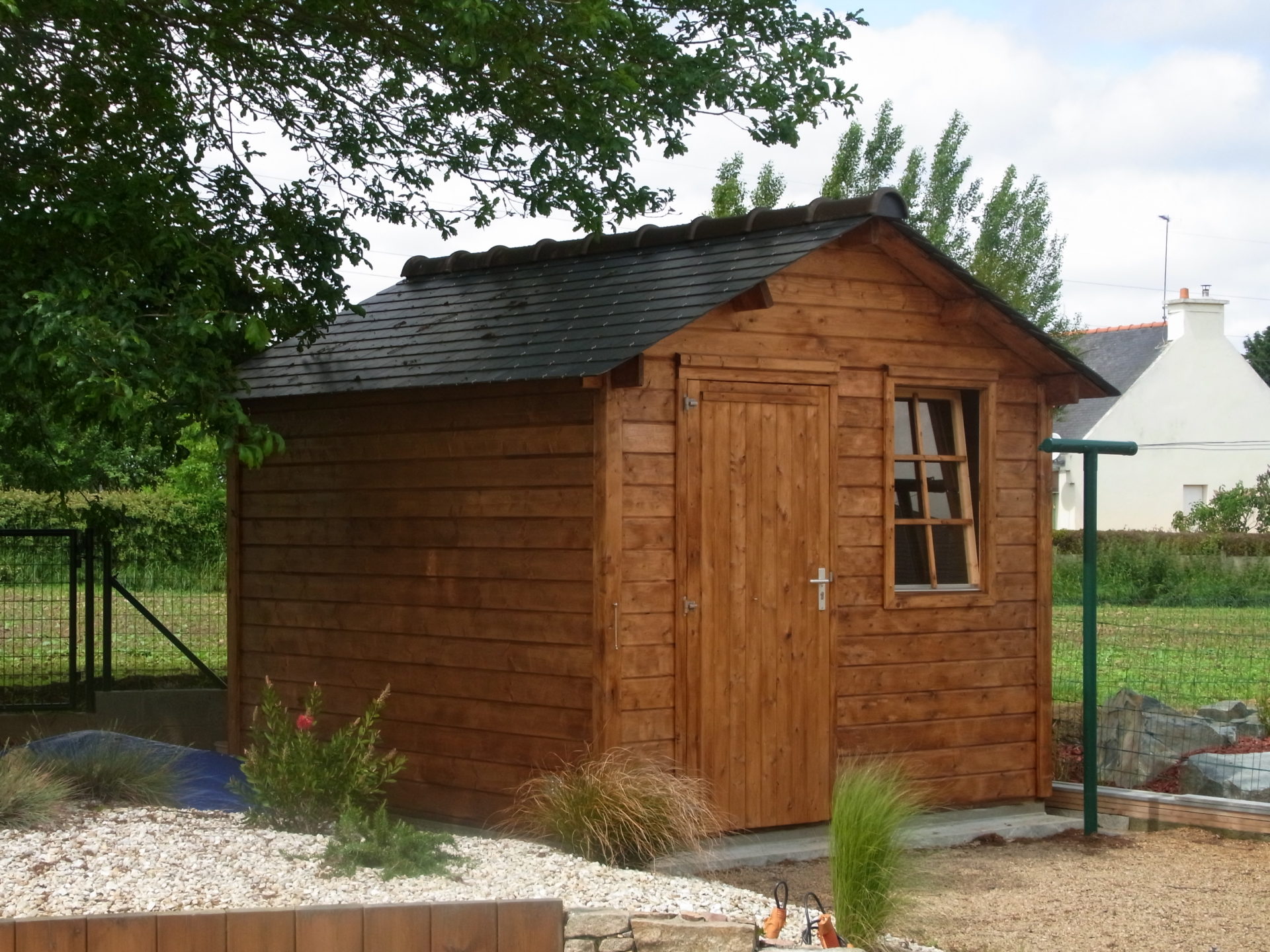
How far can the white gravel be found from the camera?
552cm

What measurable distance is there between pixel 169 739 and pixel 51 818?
5625 mm

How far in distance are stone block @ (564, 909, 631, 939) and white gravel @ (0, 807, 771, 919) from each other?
0.13 meters

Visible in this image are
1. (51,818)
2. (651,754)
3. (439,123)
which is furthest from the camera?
(439,123)

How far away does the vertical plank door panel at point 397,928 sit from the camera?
5.18m

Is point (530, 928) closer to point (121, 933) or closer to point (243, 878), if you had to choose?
point (243, 878)

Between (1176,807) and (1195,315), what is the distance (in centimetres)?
2871

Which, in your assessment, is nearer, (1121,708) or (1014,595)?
(1014,595)

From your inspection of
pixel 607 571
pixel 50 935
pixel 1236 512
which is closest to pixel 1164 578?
pixel 1236 512

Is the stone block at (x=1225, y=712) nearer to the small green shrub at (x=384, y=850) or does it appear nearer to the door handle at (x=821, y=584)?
the door handle at (x=821, y=584)

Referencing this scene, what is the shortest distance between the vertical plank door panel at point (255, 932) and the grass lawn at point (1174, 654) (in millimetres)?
8753

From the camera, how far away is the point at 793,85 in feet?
32.0

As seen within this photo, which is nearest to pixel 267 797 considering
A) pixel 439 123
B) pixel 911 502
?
pixel 911 502

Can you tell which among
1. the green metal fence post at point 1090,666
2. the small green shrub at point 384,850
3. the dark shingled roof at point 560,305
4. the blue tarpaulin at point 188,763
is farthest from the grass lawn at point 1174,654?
the small green shrub at point 384,850

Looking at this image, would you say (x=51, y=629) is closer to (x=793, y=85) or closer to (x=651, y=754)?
(x=651, y=754)
